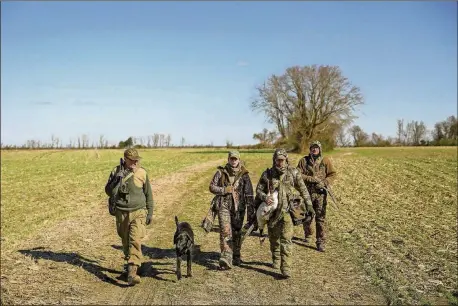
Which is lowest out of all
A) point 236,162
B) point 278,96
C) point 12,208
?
point 12,208

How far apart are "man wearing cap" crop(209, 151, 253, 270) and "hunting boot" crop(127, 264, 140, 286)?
1649 mm

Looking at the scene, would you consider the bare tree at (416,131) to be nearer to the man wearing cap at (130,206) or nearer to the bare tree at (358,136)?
the bare tree at (358,136)

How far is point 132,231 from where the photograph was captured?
26.6ft

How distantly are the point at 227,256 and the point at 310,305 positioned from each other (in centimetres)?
220

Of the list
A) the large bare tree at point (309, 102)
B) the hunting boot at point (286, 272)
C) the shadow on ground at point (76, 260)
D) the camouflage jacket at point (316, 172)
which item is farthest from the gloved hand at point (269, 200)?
the large bare tree at point (309, 102)

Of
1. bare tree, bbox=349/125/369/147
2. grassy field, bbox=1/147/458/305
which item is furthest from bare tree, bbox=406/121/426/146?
grassy field, bbox=1/147/458/305

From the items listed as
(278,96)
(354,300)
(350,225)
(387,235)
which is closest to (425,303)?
(354,300)

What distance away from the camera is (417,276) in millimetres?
8602

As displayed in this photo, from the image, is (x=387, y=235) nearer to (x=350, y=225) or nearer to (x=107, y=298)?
(x=350, y=225)

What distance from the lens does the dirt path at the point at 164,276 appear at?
743 cm

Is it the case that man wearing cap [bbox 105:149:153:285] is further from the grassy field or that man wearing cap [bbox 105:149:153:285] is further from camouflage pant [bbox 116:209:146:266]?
the grassy field

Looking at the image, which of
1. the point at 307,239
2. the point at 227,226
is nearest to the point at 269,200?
the point at 227,226

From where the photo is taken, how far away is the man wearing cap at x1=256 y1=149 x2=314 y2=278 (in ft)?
27.1

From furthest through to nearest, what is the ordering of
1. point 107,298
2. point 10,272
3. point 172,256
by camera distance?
point 172,256 < point 10,272 < point 107,298
